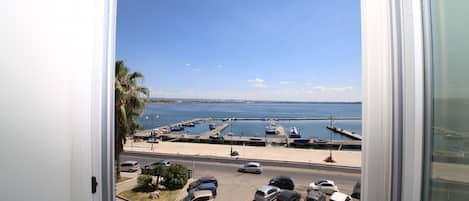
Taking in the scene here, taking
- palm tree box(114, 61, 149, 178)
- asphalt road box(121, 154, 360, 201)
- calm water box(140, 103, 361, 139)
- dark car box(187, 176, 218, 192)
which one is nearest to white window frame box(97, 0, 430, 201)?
palm tree box(114, 61, 149, 178)

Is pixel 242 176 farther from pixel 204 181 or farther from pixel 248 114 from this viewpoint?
pixel 248 114

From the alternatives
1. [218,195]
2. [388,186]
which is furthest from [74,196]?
[218,195]

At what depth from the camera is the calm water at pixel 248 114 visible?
5667mm

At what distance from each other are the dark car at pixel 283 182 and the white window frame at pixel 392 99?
472cm

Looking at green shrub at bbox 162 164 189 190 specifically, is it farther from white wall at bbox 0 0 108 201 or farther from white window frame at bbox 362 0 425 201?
white window frame at bbox 362 0 425 201

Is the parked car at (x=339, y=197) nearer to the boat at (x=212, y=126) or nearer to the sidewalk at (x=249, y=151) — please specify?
the sidewalk at (x=249, y=151)

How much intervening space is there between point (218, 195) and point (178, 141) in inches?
78.6

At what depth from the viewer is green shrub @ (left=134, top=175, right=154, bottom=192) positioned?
4.78 meters

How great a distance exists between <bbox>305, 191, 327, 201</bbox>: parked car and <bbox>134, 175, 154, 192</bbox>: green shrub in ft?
10.4

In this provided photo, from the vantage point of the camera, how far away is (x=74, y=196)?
1.93 ft

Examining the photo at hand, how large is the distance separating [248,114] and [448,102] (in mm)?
5890

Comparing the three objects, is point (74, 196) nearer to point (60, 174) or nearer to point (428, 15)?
point (60, 174)

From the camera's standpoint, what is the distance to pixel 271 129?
6.22m

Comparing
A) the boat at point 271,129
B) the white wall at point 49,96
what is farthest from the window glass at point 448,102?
the boat at point 271,129
